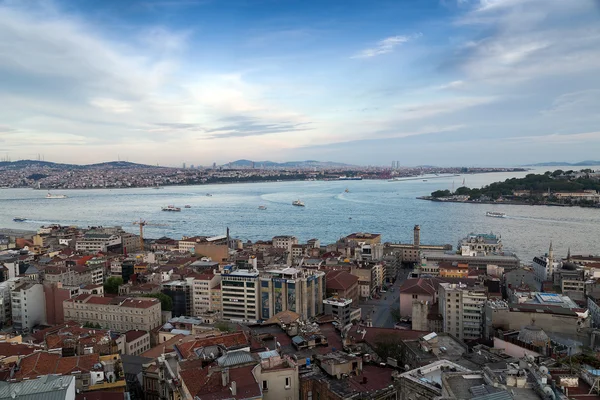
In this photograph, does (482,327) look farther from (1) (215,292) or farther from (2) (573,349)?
(1) (215,292)

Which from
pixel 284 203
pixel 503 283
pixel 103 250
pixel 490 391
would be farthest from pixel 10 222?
pixel 490 391

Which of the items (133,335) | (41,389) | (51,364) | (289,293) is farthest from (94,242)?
(41,389)

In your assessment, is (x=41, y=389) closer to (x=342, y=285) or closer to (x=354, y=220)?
(x=342, y=285)

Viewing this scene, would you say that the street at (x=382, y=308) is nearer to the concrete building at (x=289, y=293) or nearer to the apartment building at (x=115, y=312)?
the concrete building at (x=289, y=293)

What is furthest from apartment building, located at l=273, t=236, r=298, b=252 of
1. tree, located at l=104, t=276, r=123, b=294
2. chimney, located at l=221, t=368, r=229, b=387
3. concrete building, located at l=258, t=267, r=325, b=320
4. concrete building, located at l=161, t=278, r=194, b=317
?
chimney, located at l=221, t=368, r=229, b=387

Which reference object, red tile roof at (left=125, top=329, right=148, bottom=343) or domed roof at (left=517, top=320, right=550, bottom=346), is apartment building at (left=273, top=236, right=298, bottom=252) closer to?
red tile roof at (left=125, top=329, right=148, bottom=343)

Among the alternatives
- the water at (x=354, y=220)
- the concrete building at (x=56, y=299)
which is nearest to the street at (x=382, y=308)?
the concrete building at (x=56, y=299)
